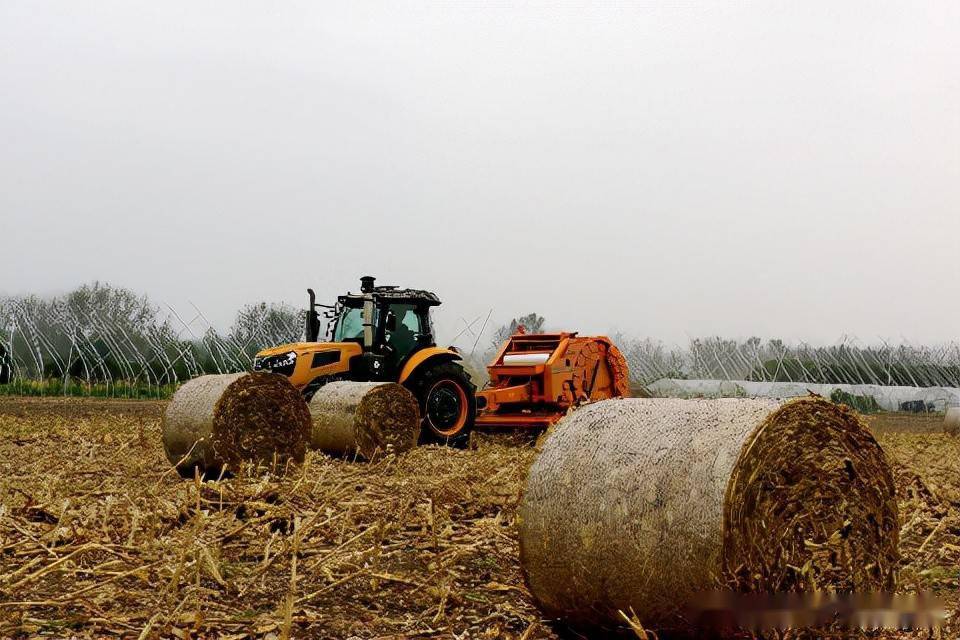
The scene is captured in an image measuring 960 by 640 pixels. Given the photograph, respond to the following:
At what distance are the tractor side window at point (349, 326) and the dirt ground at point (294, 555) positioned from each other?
325cm

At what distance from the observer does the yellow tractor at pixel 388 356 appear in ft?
36.1

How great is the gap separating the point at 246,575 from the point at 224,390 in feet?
12.9

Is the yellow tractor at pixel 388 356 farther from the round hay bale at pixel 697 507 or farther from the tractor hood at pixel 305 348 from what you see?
the round hay bale at pixel 697 507

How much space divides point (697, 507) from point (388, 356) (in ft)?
26.5

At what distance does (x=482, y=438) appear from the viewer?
1255 centimetres

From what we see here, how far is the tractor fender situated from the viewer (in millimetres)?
11453

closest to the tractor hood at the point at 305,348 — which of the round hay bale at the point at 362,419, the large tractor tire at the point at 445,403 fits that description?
the round hay bale at the point at 362,419

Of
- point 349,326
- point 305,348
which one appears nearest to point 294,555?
point 305,348

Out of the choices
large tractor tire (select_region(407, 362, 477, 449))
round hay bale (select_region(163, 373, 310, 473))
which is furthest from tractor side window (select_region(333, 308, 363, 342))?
round hay bale (select_region(163, 373, 310, 473))

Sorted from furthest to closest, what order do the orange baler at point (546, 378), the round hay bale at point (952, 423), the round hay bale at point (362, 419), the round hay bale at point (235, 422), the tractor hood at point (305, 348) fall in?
1. the round hay bale at point (952, 423)
2. the orange baler at point (546, 378)
3. the tractor hood at point (305, 348)
4. the round hay bale at point (362, 419)
5. the round hay bale at point (235, 422)

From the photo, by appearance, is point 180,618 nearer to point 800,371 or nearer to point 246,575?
point 246,575

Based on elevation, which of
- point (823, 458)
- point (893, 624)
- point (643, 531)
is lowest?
point (893, 624)

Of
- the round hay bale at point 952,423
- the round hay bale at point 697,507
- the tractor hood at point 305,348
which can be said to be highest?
the tractor hood at point 305,348

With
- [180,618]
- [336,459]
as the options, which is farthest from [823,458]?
[336,459]
